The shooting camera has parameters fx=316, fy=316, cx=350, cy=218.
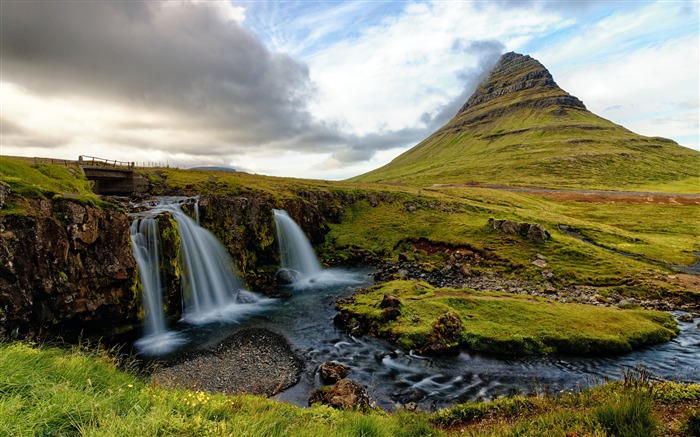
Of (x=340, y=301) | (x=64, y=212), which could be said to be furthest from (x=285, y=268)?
(x=64, y=212)

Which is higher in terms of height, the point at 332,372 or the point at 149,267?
the point at 149,267

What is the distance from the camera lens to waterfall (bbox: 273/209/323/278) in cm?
4481

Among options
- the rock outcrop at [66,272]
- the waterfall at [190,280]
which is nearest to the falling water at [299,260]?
the waterfall at [190,280]

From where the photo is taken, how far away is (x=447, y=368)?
62.3 ft

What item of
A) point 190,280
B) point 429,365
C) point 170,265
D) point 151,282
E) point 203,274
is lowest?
point 429,365

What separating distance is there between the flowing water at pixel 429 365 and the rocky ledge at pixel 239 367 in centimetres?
89

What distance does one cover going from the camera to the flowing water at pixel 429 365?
16.6 m

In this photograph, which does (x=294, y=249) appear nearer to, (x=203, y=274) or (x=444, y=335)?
(x=203, y=274)

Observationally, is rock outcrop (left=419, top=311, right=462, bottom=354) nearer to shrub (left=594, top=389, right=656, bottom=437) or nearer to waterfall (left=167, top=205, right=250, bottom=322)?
shrub (left=594, top=389, right=656, bottom=437)

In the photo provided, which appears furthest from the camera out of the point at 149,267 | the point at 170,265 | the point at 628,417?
the point at 170,265

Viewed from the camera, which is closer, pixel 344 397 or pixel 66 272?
pixel 344 397

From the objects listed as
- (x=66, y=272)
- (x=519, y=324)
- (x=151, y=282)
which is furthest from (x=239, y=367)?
(x=519, y=324)

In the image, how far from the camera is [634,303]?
28.8m

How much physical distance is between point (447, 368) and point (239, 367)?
12.6m
